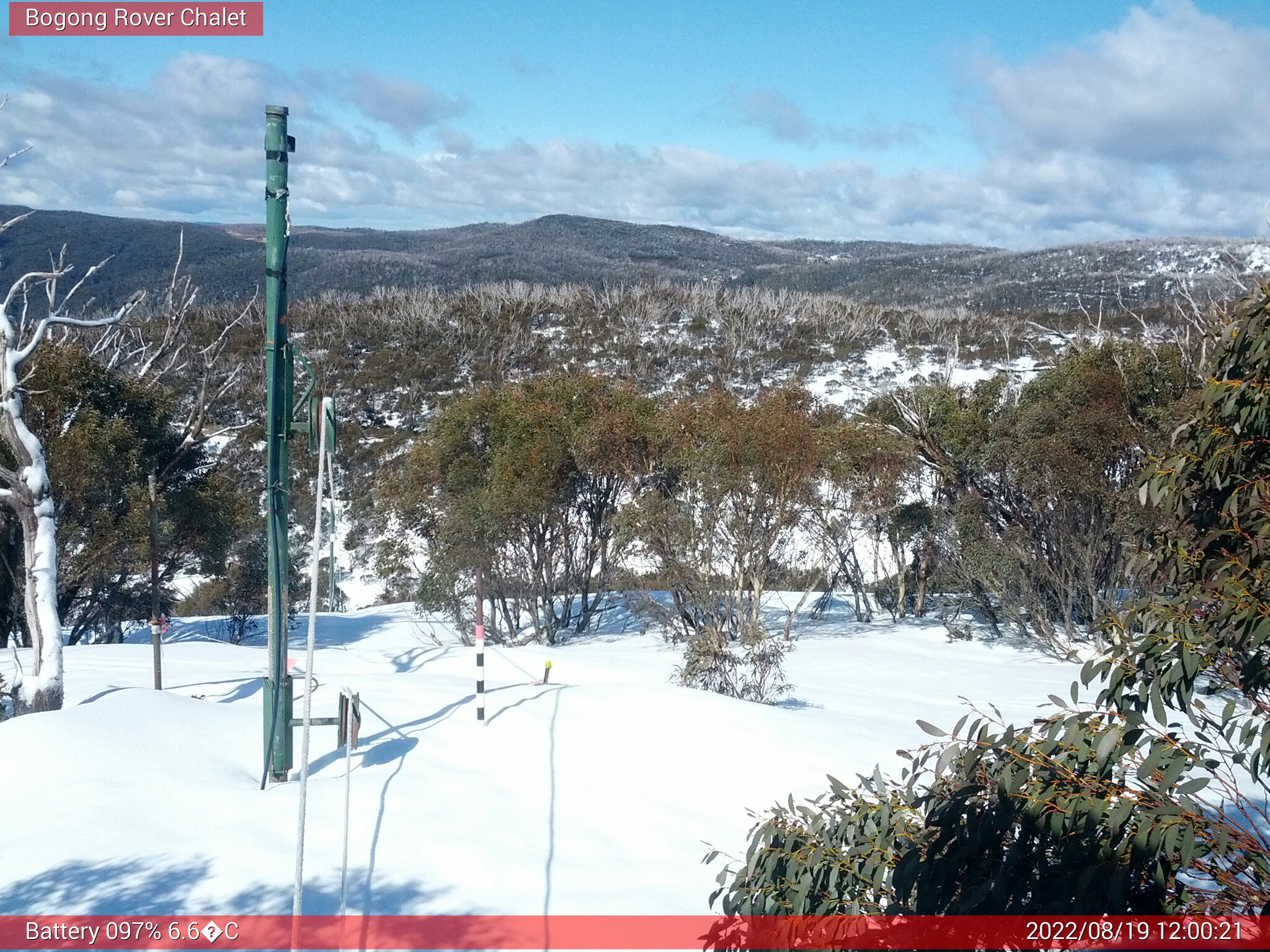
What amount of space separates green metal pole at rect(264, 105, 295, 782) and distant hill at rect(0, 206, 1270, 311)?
4806 cm

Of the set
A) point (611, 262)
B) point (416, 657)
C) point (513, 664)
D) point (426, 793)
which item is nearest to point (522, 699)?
point (426, 793)

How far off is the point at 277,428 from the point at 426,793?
247 cm

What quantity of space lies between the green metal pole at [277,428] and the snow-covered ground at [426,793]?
0.41 meters

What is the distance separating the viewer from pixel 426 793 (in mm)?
5922

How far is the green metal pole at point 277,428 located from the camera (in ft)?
19.2

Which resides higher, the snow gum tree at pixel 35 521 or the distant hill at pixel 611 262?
the distant hill at pixel 611 262

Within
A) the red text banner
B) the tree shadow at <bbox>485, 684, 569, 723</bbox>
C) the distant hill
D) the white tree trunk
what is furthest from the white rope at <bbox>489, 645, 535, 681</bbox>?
the distant hill

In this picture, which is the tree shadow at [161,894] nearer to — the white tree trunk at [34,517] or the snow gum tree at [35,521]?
the snow gum tree at [35,521]

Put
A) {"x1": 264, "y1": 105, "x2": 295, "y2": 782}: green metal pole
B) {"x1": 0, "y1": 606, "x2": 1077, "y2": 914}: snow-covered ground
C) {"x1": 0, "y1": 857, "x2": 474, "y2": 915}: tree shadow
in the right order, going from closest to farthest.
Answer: {"x1": 0, "y1": 857, "x2": 474, "y2": 915}: tree shadow → {"x1": 0, "y1": 606, "x2": 1077, "y2": 914}: snow-covered ground → {"x1": 264, "y1": 105, "x2": 295, "y2": 782}: green metal pole

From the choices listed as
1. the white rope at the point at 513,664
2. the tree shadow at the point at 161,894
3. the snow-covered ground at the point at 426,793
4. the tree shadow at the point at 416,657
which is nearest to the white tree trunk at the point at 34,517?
the snow-covered ground at the point at 426,793

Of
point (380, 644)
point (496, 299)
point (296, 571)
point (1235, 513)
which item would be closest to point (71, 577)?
point (380, 644)

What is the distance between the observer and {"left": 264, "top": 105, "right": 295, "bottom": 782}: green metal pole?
5.86 m

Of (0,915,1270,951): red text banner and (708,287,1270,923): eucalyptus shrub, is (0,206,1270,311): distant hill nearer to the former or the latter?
(0,915,1270,951): red text banner

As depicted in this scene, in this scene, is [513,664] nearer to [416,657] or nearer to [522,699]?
[416,657]
